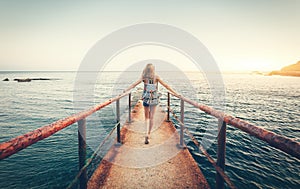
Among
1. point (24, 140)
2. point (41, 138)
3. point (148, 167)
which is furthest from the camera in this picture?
point (148, 167)

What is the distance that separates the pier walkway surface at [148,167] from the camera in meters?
2.60

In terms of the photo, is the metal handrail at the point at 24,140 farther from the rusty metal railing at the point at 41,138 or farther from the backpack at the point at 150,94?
the backpack at the point at 150,94

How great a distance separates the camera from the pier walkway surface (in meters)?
2.60

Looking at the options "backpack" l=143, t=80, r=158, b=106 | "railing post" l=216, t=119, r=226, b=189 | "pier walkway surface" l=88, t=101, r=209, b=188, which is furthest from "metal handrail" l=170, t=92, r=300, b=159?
"backpack" l=143, t=80, r=158, b=106

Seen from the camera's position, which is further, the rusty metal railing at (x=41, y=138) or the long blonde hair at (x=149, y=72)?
the long blonde hair at (x=149, y=72)

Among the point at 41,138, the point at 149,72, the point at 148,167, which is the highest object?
the point at 149,72

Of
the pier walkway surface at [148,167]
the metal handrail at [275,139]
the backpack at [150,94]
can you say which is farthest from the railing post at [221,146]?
the backpack at [150,94]

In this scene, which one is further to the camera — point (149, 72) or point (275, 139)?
point (149, 72)

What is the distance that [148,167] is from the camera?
3100 millimetres

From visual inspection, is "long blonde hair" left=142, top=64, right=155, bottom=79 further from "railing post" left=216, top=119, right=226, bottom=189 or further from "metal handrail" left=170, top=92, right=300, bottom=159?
"metal handrail" left=170, top=92, right=300, bottom=159

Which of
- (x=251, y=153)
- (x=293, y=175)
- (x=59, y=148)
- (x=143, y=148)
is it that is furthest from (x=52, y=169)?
(x=293, y=175)

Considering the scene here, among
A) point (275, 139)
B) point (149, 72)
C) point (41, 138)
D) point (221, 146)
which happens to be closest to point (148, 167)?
point (221, 146)

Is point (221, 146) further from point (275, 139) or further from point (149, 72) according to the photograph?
point (149, 72)

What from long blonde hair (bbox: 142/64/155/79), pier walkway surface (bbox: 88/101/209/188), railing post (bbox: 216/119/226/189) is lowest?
pier walkway surface (bbox: 88/101/209/188)
